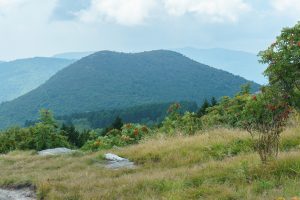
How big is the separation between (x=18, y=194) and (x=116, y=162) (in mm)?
3713

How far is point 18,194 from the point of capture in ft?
33.5

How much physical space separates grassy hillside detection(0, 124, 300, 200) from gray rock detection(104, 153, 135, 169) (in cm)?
24

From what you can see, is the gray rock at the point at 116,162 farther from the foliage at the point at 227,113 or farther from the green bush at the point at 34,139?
the green bush at the point at 34,139

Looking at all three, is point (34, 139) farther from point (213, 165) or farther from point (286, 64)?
point (286, 64)

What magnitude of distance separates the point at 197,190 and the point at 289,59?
14.4 ft

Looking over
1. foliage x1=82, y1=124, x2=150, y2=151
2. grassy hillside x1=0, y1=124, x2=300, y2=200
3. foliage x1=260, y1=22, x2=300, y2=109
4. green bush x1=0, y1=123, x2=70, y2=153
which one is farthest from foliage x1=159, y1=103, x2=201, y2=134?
foliage x1=260, y1=22, x2=300, y2=109

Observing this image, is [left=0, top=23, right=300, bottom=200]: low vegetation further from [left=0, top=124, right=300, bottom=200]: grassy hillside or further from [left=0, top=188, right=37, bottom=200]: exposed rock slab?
[left=0, top=188, right=37, bottom=200]: exposed rock slab

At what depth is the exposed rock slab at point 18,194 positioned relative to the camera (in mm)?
9773

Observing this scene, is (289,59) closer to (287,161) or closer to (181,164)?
(287,161)

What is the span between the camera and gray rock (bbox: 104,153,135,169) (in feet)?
40.9

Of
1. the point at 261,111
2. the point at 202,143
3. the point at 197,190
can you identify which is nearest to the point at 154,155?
the point at 202,143

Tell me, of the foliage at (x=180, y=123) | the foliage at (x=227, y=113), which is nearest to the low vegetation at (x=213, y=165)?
the foliage at (x=227, y=113)

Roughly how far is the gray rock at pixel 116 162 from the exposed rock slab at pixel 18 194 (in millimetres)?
2770

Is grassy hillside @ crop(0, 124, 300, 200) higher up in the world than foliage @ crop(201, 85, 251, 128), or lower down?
lower down
